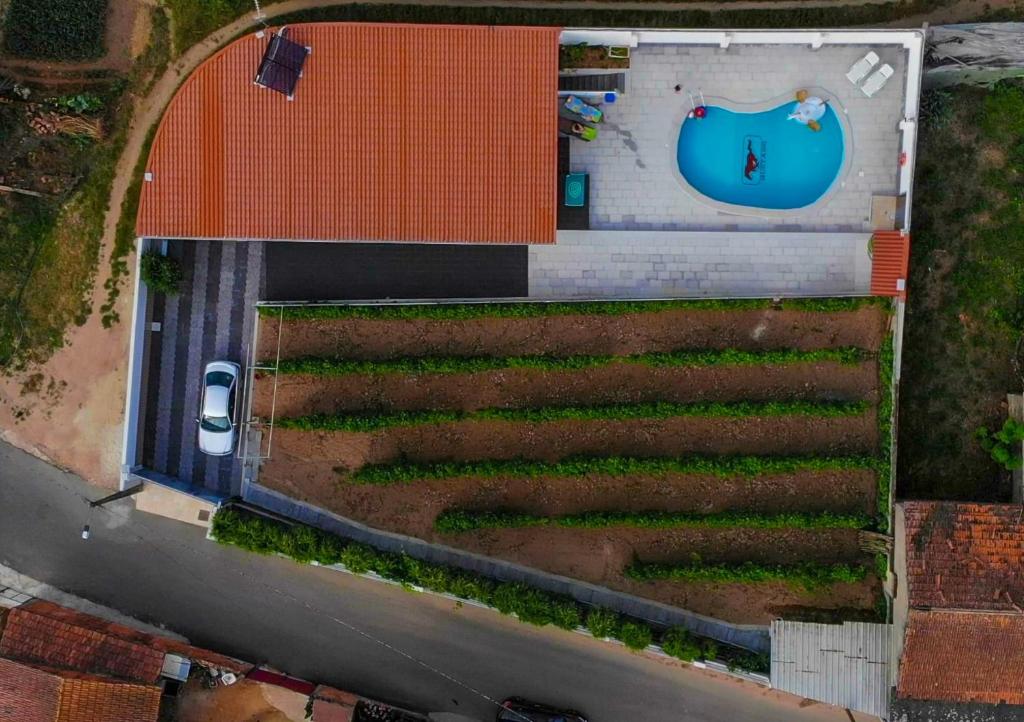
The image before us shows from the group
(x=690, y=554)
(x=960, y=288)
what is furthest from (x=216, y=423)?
(x=960, y=288)

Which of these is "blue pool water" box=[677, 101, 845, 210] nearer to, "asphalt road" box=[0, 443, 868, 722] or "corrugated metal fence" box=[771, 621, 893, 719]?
"corrugated metal fence" box=[771, 621, 893, 719]

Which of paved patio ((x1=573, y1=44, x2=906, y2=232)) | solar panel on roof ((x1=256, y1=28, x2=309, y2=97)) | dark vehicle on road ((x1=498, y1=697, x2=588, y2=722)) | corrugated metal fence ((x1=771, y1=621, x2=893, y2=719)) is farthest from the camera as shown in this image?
dark vehicle on road ((x1=498, y1=697, x2=588, y2=722))

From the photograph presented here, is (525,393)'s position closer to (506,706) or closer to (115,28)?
(506,706)

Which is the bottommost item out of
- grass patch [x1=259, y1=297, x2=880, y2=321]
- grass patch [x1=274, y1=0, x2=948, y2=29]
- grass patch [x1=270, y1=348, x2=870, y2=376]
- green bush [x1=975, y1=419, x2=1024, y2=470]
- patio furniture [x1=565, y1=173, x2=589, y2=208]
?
green bush [x1=975, y1=419, x2=1024, y2=470]

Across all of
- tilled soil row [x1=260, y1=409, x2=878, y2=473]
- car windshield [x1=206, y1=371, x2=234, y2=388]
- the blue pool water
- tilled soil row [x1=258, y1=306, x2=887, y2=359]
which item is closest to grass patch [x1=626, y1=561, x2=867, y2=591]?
tilled soil row [x1=260, y1=409, x2=878, y2=473]

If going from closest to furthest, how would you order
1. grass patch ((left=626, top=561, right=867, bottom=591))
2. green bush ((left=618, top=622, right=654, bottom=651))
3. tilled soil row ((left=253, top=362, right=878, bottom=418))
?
1. green bush ((left=618, top=622, right=654, bottom=651))
2. grass patch ((left=626, top=561, right=867, bottom=591))
3. tilled soil row ((left=253, top=362, right=878, bottom=418))

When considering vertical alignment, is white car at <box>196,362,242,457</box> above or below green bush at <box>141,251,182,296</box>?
below
